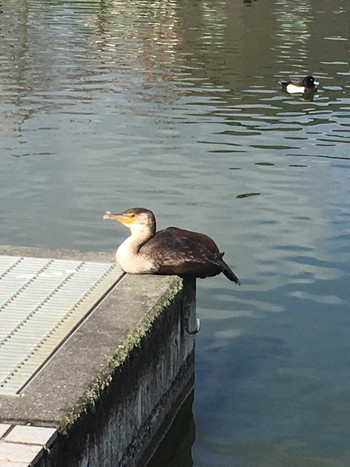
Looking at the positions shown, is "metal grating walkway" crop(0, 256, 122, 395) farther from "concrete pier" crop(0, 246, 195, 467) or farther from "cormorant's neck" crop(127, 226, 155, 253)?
"cormorant's neck" crop(127, 226, 155, 253)

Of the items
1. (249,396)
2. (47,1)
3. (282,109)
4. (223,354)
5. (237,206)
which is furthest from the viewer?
(47,1)

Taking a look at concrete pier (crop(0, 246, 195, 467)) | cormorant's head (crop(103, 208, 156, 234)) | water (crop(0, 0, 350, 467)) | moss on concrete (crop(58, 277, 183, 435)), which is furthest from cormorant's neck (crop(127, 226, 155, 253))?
water (crop(0, 0, 350, 467))

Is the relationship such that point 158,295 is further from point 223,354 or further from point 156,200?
point 156,200

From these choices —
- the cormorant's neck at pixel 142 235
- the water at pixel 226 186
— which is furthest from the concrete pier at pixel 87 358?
the water at pixel 226 186

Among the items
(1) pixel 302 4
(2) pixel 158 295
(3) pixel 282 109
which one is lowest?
(1) pixel 302 4

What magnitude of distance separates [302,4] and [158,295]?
177 ft

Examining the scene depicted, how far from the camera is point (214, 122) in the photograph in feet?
84.3

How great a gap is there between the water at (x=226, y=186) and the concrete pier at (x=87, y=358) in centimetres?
94

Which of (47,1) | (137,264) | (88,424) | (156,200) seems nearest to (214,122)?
(156,200)

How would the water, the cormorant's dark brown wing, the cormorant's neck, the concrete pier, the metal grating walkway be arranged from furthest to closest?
the water, the cormorant's neck, the cormorant's dark brown wing, the metal grating walkway, the concrete pier

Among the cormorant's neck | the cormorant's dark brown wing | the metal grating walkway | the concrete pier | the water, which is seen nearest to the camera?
the concrete pier

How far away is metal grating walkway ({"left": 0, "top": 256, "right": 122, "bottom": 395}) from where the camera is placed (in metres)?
8.27

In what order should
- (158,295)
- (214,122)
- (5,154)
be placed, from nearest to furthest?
(158,295) < (5,154) < (214,122)

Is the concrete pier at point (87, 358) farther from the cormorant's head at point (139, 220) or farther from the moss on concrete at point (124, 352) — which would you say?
the cormorant's head at point (139, 220)
